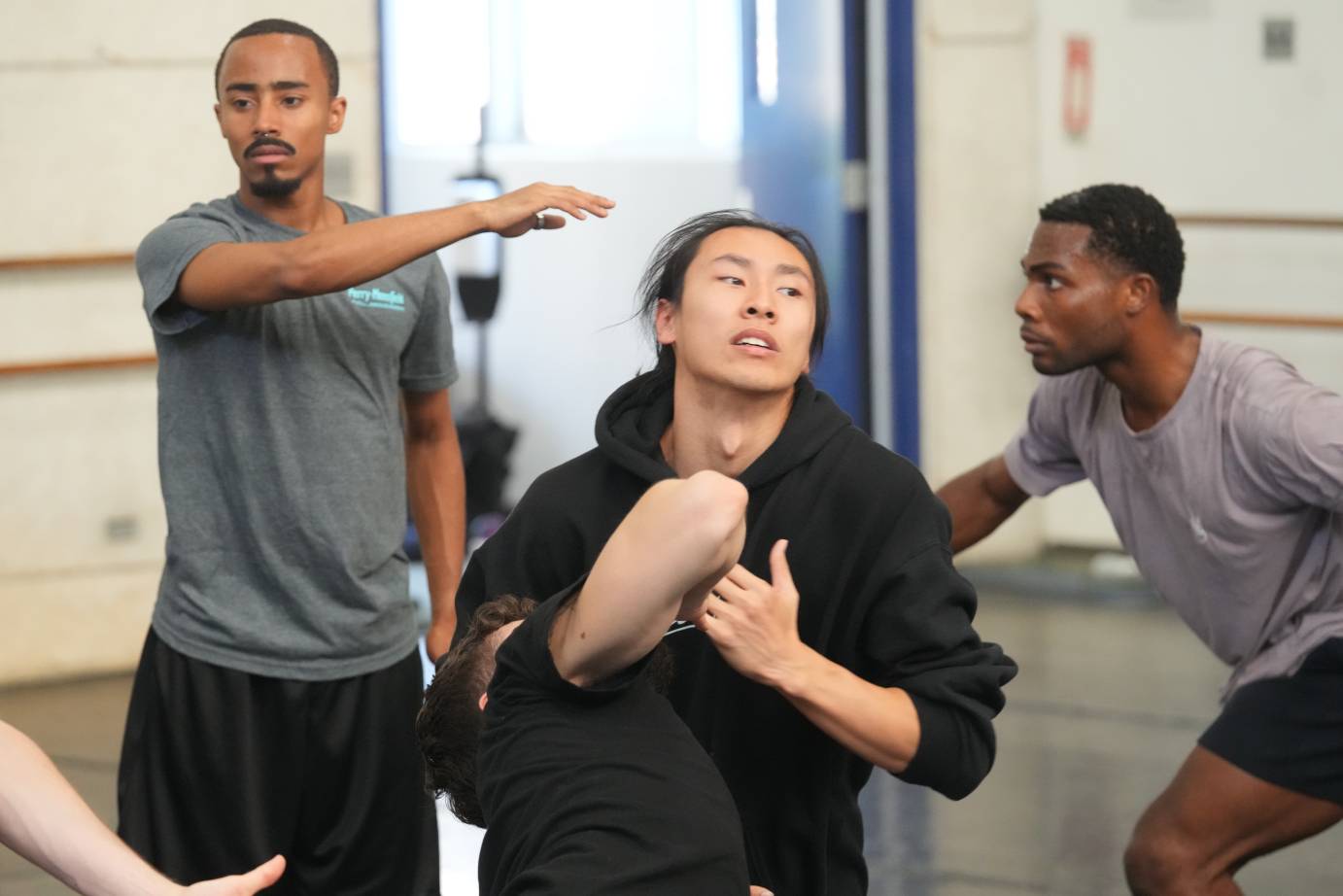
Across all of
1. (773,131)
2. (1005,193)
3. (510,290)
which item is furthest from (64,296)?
(1005,193)

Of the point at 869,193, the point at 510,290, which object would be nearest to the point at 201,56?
the point at 510,290

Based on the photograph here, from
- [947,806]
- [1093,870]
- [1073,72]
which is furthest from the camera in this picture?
[1073,72]

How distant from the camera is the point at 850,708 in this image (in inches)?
69.2

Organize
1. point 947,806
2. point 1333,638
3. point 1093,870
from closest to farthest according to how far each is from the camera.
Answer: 1. point 1333,638
2. point 1093,870
3. point 947,806

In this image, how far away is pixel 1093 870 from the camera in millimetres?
3625

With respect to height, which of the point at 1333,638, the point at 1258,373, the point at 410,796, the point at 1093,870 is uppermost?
the point at 1258,373

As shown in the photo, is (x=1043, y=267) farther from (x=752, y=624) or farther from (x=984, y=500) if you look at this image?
(x=752, y=624)

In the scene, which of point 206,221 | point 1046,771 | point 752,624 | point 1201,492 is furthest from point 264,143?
point 1046,771

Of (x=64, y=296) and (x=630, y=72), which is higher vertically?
(x=630, y=72)

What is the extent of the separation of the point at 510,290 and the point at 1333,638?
14.2 ft

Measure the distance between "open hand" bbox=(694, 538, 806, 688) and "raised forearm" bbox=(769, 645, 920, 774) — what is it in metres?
0.01

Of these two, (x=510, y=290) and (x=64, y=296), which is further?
(x=510, y=290)

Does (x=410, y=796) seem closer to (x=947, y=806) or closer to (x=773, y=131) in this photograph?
(x=947, y=806)

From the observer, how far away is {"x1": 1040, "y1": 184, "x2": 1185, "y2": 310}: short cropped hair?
287cm
